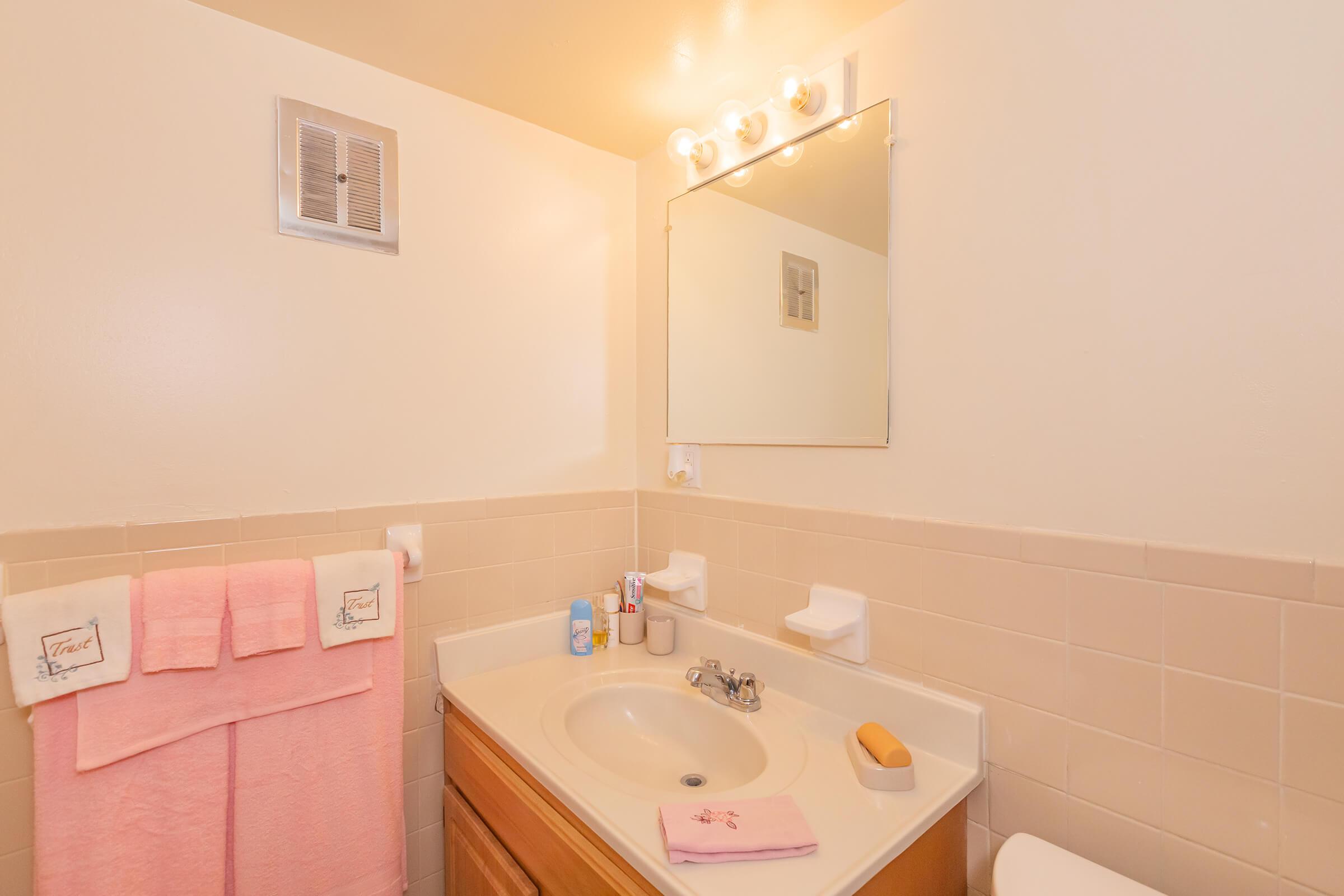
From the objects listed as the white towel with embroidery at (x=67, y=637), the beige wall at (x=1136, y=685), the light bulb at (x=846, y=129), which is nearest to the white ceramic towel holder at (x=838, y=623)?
the beige wall at (x=1136, y=685)

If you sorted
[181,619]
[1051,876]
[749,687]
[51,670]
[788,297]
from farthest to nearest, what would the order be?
[788,297], [749,687], [181,619], [51,670], [1051,876]

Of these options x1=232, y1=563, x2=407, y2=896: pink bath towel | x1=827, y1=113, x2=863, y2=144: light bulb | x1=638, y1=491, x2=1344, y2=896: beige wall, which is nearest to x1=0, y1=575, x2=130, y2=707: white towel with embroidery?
x1=232, y1=563, x2=407, y2=896: pink bath towel

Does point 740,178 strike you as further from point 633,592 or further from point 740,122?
point 633,592

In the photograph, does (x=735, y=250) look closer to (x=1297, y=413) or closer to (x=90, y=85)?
(x=1297, y=413)

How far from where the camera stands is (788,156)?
139 cm

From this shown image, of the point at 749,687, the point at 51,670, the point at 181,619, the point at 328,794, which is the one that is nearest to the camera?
the point at 51,670

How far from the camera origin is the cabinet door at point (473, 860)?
1.14 m

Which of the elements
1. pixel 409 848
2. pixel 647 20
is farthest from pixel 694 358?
pixel 409 848

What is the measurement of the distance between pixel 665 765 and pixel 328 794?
68 centimetres

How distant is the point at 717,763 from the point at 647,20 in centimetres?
154

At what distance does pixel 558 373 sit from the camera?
1688 millimetres

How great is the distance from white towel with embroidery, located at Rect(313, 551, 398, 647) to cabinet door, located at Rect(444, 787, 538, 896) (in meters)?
0.44

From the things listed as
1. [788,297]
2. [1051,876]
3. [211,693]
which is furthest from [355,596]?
[1051,876]

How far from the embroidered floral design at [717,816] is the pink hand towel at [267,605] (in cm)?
83
